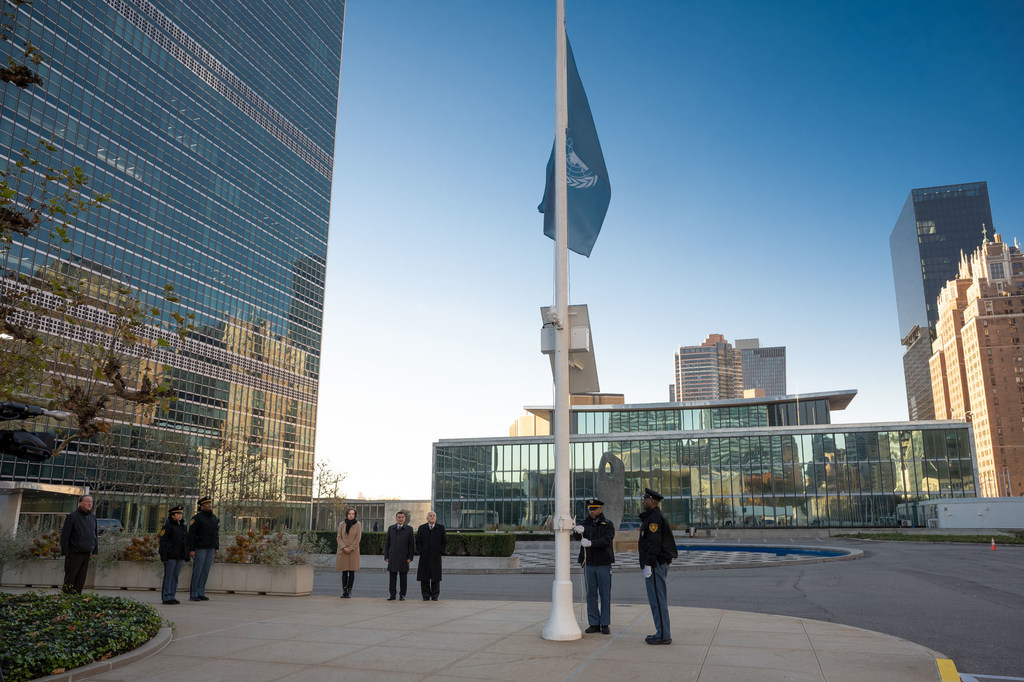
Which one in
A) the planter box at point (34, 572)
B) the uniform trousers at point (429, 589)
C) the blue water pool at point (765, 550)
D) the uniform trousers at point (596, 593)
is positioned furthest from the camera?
the blue water pool at point (765, 550)

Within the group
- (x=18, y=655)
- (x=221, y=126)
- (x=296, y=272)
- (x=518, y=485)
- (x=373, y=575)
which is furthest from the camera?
(x=296, y=272)

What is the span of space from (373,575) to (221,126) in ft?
347

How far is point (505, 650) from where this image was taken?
866 centimetres

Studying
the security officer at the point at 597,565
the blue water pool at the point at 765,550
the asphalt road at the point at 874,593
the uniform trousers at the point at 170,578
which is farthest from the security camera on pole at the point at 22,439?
the blue water pool at the point at 765,550

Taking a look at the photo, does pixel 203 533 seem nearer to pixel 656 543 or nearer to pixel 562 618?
pixel 562 618

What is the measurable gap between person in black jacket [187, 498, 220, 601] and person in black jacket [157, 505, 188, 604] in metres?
0.19

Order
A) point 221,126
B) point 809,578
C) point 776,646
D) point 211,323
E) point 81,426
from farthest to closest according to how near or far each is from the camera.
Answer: point 221,126 < point 211,323 < point 809,578 < point 81,426 < point 776,646

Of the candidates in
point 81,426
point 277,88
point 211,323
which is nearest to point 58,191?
point 211,323

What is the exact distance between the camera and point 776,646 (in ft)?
28.9

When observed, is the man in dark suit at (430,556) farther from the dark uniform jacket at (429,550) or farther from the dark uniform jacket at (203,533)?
the dark uniform jacket at (203,533)

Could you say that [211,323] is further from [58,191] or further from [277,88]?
[277,88]

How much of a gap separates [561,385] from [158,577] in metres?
11.5

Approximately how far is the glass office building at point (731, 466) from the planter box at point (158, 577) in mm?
46908

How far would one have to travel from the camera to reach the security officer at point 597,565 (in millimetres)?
9898
